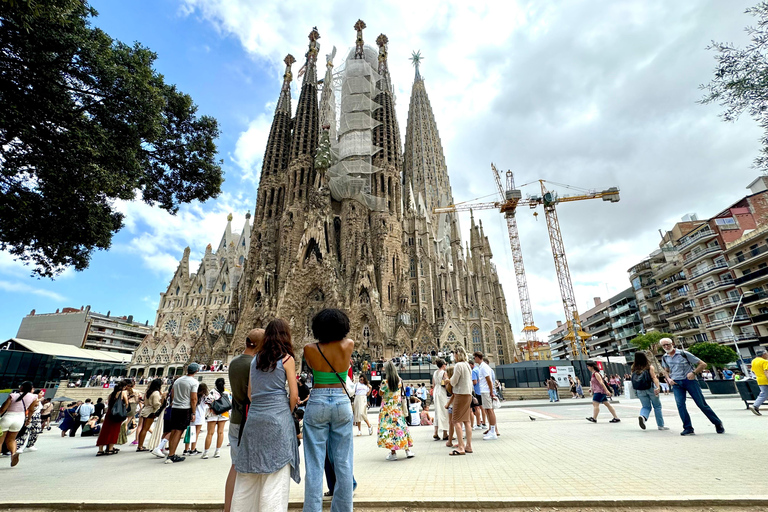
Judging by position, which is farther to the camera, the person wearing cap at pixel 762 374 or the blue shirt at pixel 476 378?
the person wearing cap at pixel 762 374

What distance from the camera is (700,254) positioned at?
3700 cm

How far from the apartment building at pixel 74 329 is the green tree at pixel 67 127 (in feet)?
207

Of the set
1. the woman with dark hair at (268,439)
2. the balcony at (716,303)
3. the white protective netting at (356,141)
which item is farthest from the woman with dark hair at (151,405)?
the balcony at (716,303)

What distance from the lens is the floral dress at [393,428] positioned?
5238 mm

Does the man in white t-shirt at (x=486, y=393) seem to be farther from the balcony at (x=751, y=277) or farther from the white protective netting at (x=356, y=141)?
the balcony at (x=751, y=277)

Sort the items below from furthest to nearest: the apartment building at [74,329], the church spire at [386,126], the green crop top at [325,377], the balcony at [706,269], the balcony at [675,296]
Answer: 1. the apartment building at [74,329]
2. the church spire at [386,126]
3. the balcony at [675,296]
4. the balcony at [706,269]
5. the green crop top at [325,377]

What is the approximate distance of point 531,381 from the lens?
21.8 meters

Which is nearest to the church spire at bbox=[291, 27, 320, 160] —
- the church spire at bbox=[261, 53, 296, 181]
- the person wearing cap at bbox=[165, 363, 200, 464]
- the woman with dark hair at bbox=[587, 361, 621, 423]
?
the church spire at bbox=[261, 53, 296, 181]

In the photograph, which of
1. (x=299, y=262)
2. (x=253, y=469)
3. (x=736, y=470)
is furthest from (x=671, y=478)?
(x=299, y=262)

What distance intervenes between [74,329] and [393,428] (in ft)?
239

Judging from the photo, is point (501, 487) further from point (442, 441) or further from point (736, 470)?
point (442, 441)

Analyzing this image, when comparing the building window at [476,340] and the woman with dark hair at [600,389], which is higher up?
the building window at [476,340]

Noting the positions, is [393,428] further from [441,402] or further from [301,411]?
[301,411]

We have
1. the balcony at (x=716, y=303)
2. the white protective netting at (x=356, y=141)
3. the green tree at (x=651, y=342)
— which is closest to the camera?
the balcony at (x=716, y=303)
